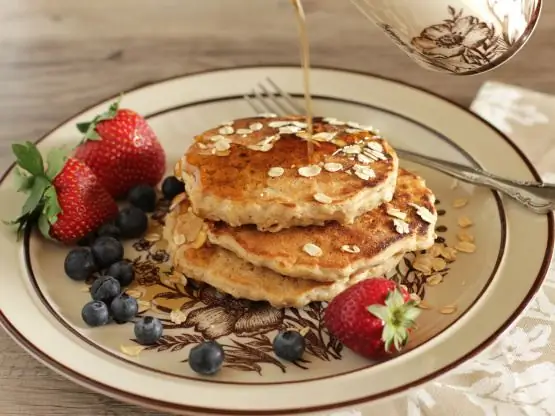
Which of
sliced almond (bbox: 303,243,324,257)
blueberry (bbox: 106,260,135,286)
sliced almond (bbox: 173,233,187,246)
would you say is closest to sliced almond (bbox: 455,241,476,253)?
sliced almond (bbox: 303,243,324,257)

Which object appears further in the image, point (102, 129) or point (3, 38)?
point (3, 38)

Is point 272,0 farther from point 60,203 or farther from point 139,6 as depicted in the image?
point 60,203

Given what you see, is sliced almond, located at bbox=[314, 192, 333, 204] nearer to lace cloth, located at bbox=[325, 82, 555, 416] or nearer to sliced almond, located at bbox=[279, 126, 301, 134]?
sliced almond, located at bbox=[279, 126, 301, 134]

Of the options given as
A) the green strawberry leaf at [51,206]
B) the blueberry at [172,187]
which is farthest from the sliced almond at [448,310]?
the green strawberry leaf at [51,206]

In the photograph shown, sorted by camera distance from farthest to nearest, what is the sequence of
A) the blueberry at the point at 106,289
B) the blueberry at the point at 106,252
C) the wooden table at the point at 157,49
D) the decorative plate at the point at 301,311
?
the wooden table at the point at 157,49 → the blueberry at the point at 106,252 → the blueberry at the point at 106,289 → the decorative plate at the point at 301,311

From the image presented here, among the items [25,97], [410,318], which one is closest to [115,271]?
[410,318]

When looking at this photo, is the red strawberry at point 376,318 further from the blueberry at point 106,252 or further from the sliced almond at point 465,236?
the blueberry at point 106,252

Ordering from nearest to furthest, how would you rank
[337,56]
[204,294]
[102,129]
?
A: 1. [204,294]
2. [102,129]
3. [337,56]
